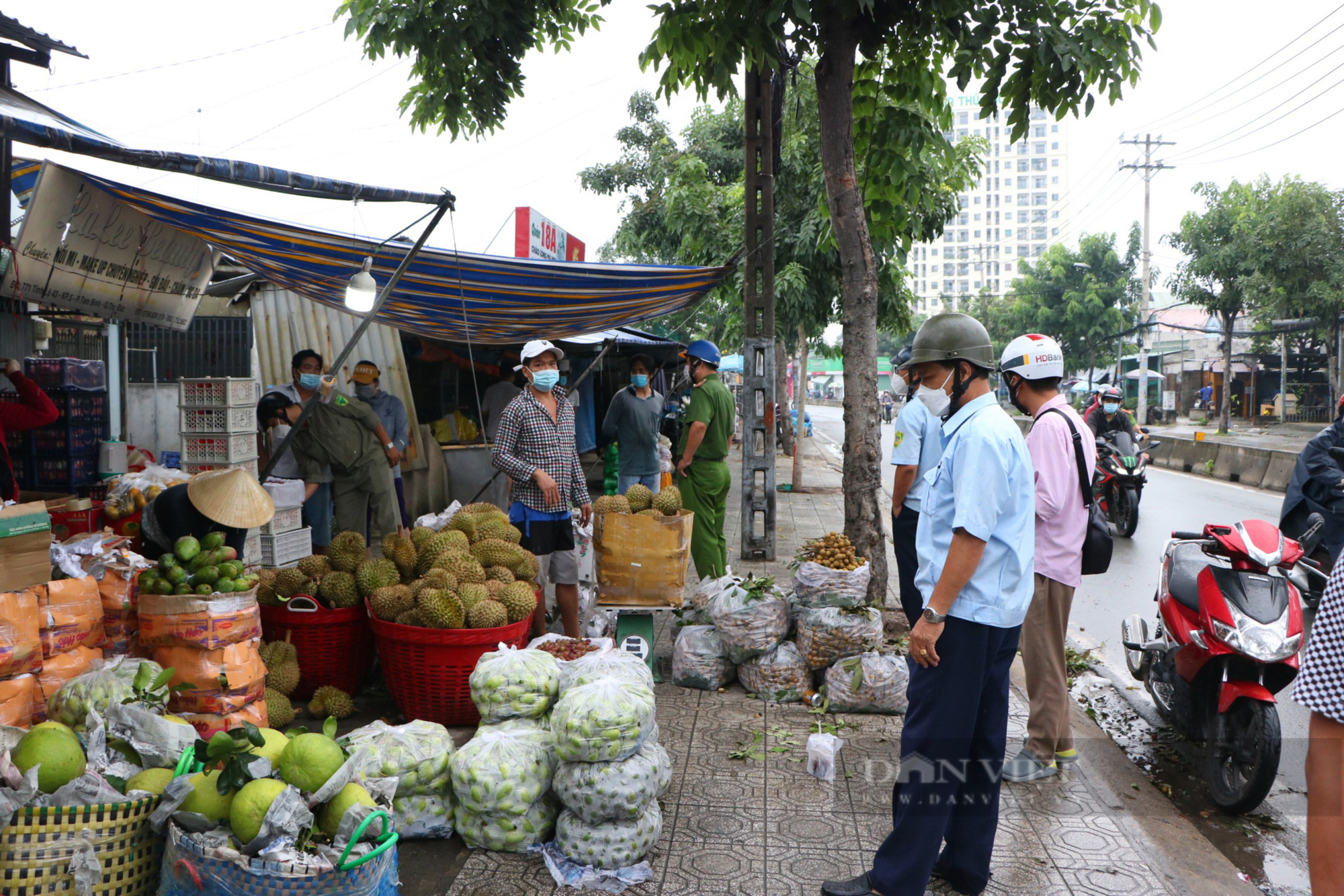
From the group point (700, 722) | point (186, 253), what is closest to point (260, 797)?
point (700, 722)

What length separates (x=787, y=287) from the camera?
45.7 feet

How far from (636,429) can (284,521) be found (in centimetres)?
320

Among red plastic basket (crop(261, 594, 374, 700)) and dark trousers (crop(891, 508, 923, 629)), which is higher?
dark trousers (crop(891, 508, 923, 629))

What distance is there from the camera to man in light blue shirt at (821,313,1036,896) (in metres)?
2.93

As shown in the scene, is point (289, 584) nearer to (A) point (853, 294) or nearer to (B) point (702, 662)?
(B) point (702, 662)

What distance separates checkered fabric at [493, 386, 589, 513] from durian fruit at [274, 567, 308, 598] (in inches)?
50.7

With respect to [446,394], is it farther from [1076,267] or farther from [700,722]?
[1076,267]

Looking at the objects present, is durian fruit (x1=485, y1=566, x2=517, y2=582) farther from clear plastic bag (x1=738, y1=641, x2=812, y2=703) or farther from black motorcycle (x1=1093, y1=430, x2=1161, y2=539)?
black motorcycle (x1=1093, y1=430, x2=1161, y2=539)

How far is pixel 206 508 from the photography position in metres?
4.05

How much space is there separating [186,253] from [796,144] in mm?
10290

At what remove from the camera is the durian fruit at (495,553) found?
498cm

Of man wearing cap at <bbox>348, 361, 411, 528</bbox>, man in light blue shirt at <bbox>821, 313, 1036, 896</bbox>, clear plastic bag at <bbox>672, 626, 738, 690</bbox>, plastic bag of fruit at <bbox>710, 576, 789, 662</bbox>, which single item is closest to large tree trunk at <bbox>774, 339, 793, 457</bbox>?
man wearing cap at <bbox>348, 361, 411, 528</bbox>

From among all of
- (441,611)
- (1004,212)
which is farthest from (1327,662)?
(1004,212)

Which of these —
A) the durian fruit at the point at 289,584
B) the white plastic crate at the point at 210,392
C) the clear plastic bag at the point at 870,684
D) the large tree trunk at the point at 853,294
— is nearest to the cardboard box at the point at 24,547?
the durian fruit at the point at 289,584
